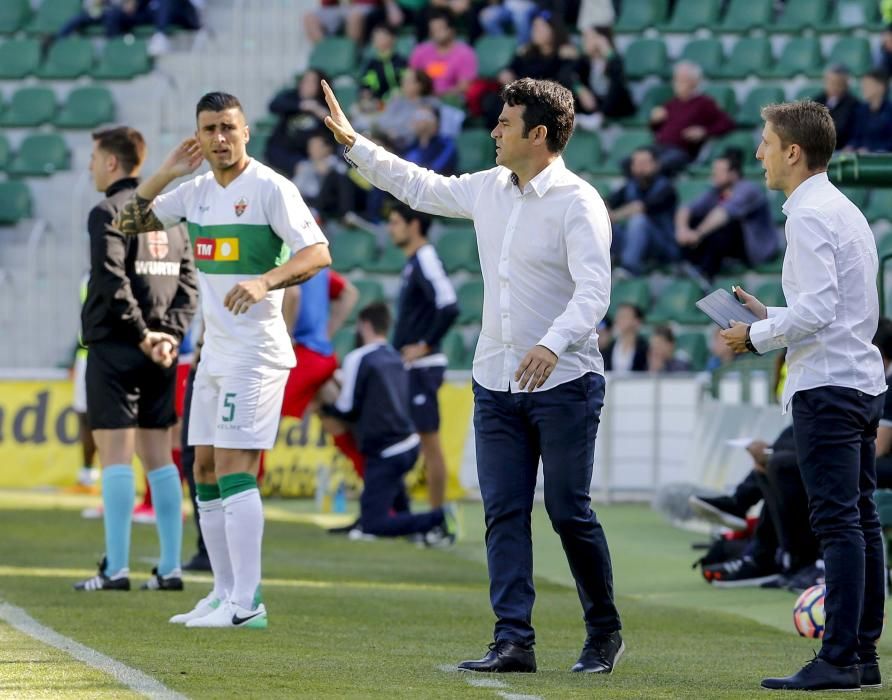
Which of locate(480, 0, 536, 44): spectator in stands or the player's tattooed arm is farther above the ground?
locate(480, 0, 536, 44): spectator in stands

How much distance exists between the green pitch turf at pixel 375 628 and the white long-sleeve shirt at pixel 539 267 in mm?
1001

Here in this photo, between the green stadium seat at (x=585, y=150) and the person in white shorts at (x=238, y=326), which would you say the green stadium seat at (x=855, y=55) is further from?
the person in white shorts at (x=238, y=326)

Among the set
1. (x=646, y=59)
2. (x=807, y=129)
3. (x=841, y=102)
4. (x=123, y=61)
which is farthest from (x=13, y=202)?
(x=807, y=129)

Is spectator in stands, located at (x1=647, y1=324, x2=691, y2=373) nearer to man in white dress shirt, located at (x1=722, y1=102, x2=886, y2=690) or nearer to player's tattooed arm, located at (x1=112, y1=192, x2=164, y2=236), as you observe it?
player's tattooed arm, located at (x1=112, y1=192, x2=164, y2=236)

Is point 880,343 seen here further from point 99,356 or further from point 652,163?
point 652,163

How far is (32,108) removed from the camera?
69.2 feet

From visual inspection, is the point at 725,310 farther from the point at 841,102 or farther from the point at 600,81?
the point at 600,81

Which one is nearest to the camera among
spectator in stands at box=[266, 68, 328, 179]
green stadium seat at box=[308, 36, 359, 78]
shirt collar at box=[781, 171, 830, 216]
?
shirt collar at box=[781, 171, 830, 216]

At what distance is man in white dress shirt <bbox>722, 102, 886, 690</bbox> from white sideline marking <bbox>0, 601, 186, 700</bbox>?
6.00 feet

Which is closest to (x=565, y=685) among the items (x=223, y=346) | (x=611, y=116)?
(x=223, y=346)

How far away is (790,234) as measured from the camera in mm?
5703

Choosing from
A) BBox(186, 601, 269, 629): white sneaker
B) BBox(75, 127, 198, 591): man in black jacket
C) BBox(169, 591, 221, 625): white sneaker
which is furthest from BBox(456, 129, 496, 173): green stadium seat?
BBox(186, 601, 269, 629): white sneaker

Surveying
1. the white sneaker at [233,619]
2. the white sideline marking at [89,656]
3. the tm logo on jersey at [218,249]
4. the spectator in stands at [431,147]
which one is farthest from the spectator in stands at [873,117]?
the white sideline marking at [89,656]

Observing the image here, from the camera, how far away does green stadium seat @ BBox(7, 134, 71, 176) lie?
20.5 metres
